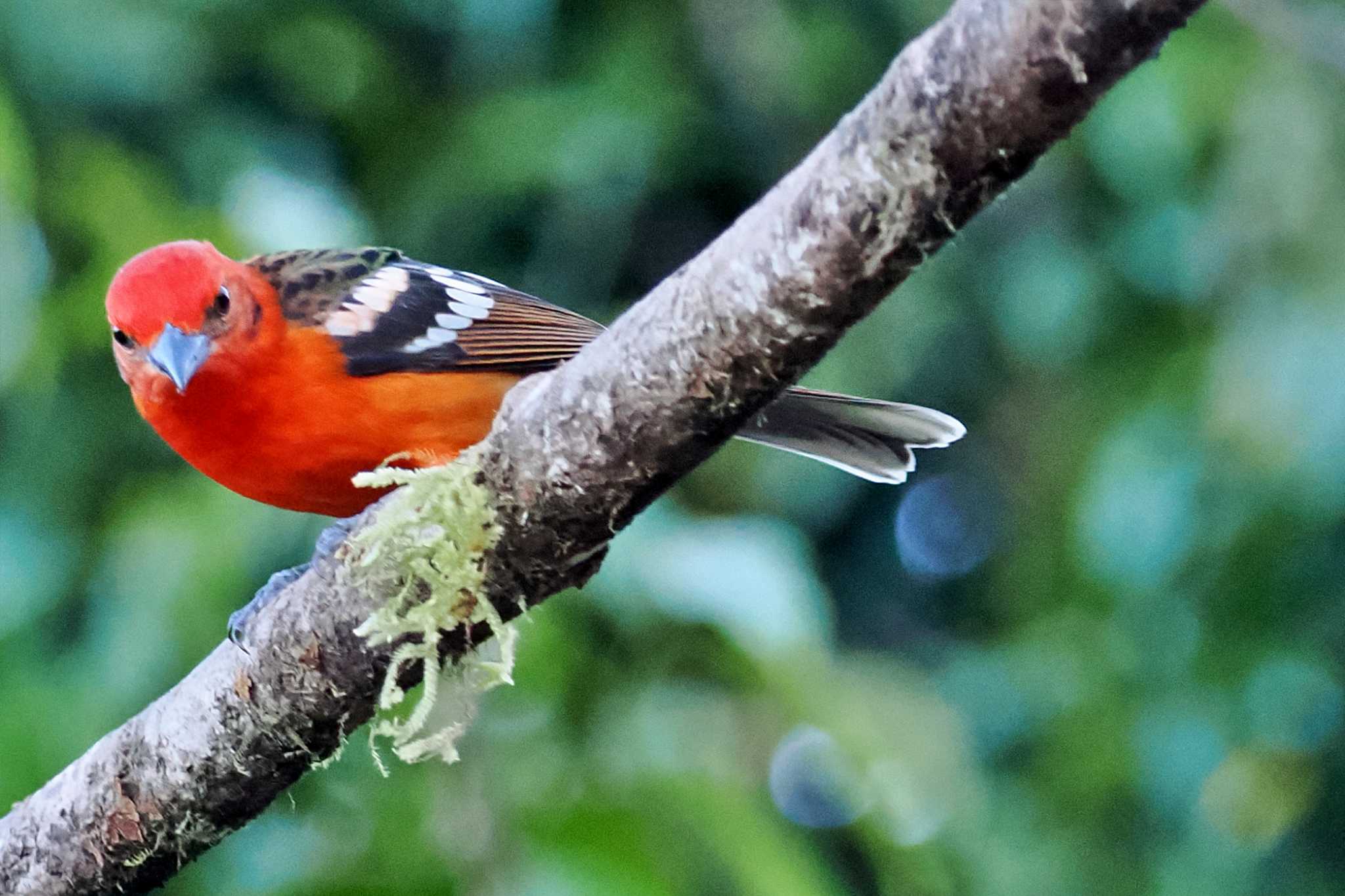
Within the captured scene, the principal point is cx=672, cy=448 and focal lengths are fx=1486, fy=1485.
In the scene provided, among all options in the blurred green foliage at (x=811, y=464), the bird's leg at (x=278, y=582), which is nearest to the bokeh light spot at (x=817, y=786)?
the blurred green foliage at (x=811, y=464)

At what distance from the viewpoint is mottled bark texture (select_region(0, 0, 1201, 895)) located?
5.04ft

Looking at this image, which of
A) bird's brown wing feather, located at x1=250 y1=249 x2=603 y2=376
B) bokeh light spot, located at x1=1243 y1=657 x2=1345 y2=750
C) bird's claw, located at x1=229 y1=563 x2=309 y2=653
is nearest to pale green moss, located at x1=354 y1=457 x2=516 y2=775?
bird's claw, located at x1=229 y1=563 x2=309 y2=653

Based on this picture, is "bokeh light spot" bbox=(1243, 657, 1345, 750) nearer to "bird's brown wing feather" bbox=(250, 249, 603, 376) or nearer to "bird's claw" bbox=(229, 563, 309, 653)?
"bird's brown wing feather" bbox=(250, 249, 603, 376)

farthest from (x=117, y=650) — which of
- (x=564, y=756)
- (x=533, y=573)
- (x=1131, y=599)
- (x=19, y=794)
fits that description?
(x=1131, y=599)

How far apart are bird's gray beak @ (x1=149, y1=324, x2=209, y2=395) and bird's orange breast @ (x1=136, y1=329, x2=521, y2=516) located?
4cm

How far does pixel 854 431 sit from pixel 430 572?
127cm

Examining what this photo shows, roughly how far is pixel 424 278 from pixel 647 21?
6.66 feet

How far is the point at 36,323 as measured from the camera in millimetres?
3932

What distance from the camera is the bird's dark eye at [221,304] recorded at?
3.10m

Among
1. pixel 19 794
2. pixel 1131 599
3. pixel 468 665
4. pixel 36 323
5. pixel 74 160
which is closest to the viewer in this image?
pixel 468 665

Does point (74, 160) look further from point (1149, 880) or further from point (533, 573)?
point (1149, 880)

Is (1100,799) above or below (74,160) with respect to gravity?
below

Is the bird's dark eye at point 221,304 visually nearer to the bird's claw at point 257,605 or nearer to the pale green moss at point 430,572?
the bird's claw at point 257,605

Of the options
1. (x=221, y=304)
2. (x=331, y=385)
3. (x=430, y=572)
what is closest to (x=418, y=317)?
(x=331, y=385)
